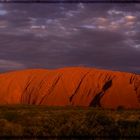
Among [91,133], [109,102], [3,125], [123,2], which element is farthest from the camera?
[109,102]

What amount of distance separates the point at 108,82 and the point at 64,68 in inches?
847

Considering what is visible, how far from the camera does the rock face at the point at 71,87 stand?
105312mm

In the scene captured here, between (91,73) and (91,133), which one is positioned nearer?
(91,133)

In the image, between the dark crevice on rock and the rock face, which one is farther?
the rock face

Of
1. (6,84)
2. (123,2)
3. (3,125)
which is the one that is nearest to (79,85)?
(6,84)

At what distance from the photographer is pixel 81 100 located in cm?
11319

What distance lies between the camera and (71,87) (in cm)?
12188

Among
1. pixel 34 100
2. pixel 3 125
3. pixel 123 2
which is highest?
pixel 123 2

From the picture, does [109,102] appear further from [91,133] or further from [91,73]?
[91,133]

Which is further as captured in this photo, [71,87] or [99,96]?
[71,87]

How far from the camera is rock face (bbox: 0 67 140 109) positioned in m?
105

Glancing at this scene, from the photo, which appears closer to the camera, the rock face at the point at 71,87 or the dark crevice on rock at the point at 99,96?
the dark crevice on rock at the point at 99,96

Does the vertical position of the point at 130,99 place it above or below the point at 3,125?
below

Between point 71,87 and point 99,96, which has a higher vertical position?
point 99,96
